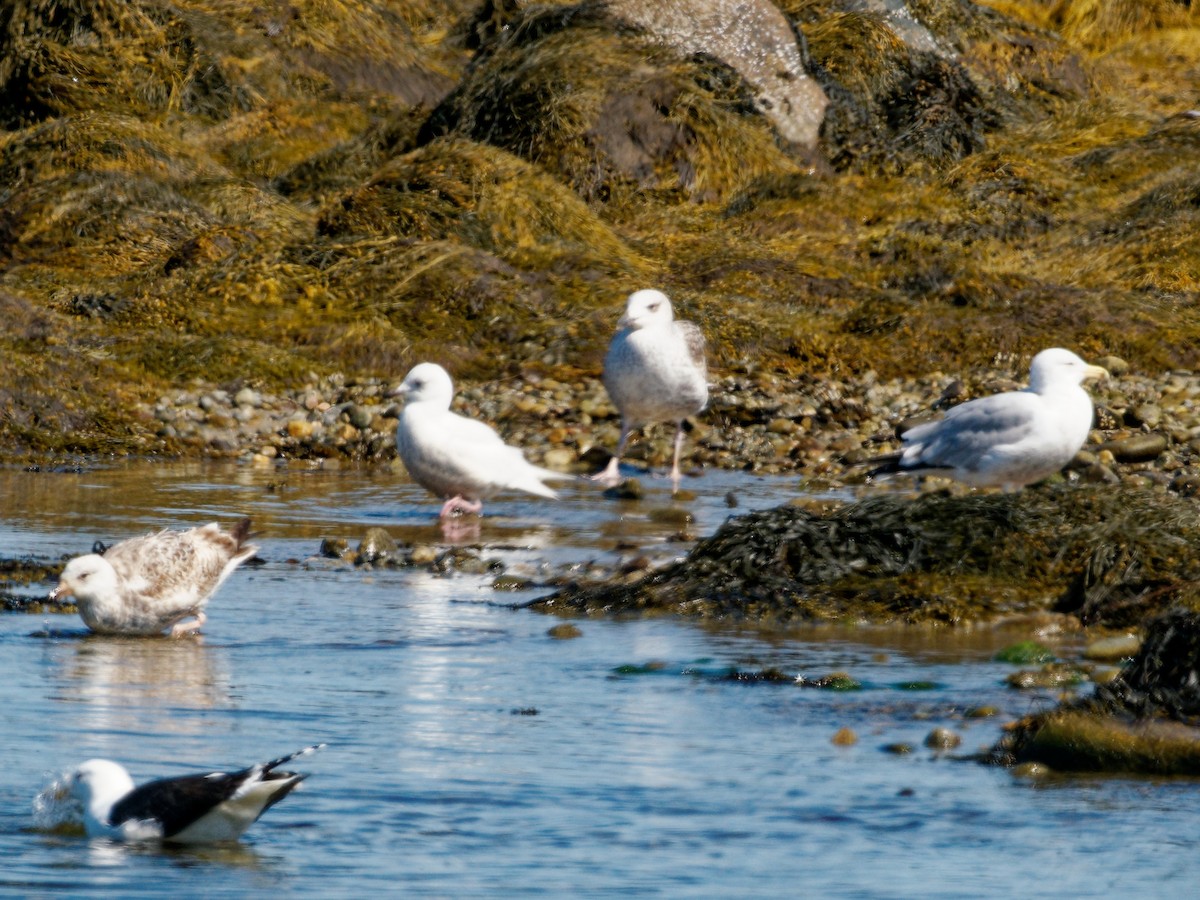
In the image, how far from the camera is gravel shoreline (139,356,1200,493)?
14492 millimetres

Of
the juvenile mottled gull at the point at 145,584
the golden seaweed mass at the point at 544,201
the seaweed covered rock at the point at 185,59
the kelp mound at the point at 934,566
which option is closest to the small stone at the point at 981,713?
the kelp mound at the point at 934,566

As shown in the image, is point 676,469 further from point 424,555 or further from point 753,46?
point 753,46

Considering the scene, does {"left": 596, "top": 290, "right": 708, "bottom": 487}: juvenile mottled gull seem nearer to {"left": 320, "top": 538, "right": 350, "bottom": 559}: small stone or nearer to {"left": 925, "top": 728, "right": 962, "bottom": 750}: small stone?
{"left": 320, "top": 538, "right": 350, "bottom": 559}: small stone

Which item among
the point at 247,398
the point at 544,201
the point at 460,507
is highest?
the point at 544,201

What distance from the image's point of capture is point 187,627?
8.38 m

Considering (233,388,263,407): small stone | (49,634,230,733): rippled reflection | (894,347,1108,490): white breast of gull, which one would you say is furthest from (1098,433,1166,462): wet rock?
(49,634,230,733): rippled reflection

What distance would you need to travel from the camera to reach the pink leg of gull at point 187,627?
8359 mm

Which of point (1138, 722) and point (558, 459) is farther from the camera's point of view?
point (558, 459)

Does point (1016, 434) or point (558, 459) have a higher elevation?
point (1016, 434)

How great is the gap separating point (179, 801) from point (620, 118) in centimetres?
1740

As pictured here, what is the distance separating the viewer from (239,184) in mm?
21312

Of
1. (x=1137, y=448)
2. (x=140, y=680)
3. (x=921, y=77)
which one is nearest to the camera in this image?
(x=140, y=680)

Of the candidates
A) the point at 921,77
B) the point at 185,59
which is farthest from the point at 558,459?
the point at 185,59

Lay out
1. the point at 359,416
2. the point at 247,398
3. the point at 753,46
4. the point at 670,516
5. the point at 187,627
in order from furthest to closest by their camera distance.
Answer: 1. the point at 753,46
2. the point at 247,398
3. the point at 359,416
4. the point at 670,516
5. the point at 187,627
